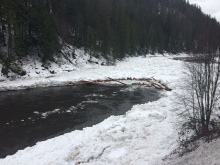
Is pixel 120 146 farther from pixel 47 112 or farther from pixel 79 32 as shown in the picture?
pixel 79 32

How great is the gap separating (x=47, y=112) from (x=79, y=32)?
1172 inches

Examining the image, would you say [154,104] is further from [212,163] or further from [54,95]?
[54,95]

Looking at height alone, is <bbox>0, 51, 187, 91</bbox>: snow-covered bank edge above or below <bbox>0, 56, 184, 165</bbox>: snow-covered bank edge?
above

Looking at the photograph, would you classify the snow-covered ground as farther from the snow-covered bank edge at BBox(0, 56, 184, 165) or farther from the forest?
the forest

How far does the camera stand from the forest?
19141mm

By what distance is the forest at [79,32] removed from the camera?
19.1m

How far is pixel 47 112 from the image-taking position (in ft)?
36.1

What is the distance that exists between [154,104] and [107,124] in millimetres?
4880

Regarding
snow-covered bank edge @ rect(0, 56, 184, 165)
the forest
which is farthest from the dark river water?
the forest

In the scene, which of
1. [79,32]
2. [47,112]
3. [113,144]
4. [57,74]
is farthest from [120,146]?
[79,32]

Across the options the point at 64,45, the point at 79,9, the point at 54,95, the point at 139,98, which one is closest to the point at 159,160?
the point at 139,98

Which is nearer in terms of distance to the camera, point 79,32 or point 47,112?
point 47,112

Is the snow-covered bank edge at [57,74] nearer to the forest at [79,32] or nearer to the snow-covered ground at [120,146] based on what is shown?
the forest at [79,32]

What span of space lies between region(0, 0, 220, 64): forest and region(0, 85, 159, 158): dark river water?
6822mm
